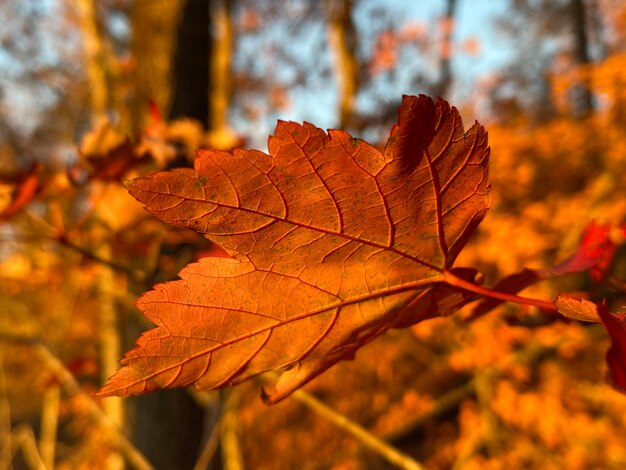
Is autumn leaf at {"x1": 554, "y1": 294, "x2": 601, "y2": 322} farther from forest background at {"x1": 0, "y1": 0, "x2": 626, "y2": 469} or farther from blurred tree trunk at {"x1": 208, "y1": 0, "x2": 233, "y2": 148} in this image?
blurred tree trunk at {"x1": 208, "y1": 0, "x2": 233, "y2": 148}

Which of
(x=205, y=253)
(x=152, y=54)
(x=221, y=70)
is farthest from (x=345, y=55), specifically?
(x=205, y=253)

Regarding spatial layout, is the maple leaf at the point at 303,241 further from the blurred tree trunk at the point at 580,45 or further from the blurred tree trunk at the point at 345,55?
the blurred tree trunk at the point at 580,45

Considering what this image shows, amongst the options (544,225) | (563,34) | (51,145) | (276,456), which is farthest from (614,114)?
(563,34)

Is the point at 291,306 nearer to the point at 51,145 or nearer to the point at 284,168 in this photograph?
the point at 284,168

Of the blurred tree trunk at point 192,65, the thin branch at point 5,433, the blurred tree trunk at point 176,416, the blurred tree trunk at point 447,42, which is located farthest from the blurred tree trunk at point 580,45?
the thin branch at point 5,433

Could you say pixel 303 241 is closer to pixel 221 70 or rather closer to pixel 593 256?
pixel 593 256

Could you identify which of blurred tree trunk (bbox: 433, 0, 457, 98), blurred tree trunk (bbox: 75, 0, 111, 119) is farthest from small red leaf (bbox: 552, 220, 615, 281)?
blurred tree trunk (bbox: 433, 0, 457, 98)
